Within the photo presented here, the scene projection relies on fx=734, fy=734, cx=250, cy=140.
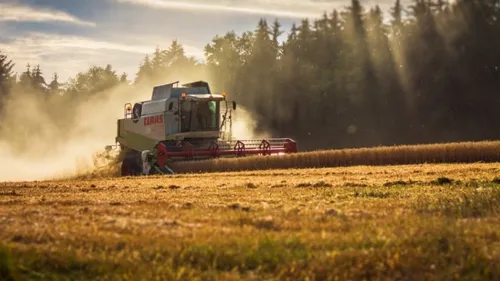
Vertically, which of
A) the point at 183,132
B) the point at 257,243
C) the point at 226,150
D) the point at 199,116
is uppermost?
the point at 199,116

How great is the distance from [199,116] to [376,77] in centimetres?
4198

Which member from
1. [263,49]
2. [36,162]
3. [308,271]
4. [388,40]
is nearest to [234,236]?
[308,271]

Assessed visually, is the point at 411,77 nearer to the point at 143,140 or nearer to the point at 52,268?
the point at 143,140

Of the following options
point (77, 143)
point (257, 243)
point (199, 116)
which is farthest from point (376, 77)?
point (257, 243)

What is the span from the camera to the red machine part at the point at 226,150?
1176 inches

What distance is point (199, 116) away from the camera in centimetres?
3294

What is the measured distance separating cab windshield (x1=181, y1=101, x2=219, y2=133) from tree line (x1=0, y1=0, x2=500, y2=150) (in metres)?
35.2

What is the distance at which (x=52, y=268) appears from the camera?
6.39 metres

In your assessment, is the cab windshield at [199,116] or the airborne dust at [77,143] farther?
the airborne dust at [77,143]

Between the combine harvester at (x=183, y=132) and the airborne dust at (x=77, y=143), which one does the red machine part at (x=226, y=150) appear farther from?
the airborne dust at (x=77, y=143)

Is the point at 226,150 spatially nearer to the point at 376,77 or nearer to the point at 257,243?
the point at 257,243

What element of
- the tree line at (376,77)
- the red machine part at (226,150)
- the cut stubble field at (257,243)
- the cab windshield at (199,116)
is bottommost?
the cut stubble field at (257,243)

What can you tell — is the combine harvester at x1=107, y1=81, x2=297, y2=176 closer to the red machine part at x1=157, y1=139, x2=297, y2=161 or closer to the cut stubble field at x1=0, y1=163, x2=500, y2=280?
the red machine part at x1=157, y1=139, x2=297, y2=161

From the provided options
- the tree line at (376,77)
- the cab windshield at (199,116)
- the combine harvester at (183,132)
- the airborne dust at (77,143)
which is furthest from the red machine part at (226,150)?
the tree line at (376,77)
